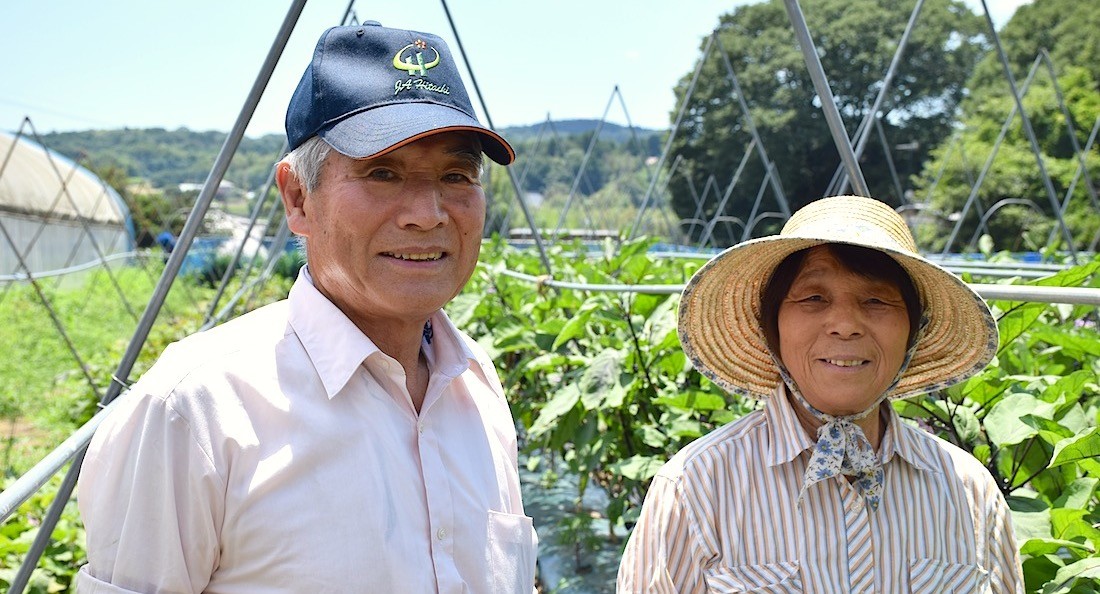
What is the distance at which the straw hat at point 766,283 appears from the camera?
127cm

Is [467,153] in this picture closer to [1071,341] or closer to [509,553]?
[509,553]

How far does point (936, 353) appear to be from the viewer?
56.4 inches

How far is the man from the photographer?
925 mm

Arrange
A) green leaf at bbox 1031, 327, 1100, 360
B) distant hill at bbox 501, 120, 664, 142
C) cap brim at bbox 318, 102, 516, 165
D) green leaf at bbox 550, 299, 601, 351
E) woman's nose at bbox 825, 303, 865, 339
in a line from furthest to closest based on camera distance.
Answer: distant hill at bbox 501, 120, 664, 142 → green leaf at bbox 550, 299, 601, 351 → green leaf at bbox 1031, 327, 1100, 360 → woman's nose at bbox 825, 303, 865, 339 → cap brim at bbox 318, 102, 516, 165

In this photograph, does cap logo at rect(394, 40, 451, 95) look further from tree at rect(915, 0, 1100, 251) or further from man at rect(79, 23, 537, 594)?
tree at rect(915, 0, 1100, 251)

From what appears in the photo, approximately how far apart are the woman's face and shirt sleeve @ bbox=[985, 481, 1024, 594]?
0.24m

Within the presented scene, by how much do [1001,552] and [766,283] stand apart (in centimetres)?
50

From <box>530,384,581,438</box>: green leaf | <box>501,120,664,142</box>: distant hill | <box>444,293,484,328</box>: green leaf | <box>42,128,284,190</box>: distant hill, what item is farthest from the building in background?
<box>42,128,284,190</box>: distant hill

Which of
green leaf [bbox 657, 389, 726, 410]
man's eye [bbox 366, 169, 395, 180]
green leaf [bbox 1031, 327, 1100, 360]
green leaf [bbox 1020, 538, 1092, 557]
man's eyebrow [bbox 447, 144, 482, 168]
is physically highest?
man's eyebrow [bbox 447, 144, 482, 168]

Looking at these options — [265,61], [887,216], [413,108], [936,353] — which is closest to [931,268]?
[887,216]

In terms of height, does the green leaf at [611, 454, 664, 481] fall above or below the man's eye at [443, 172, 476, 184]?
below

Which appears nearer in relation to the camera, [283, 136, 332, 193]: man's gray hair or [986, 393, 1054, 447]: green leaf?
[283, 136, 332, 193]: man's gray hair

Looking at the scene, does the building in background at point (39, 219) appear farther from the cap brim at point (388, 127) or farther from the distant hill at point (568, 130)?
the cap brim at point (388, 127)

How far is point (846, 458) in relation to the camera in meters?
1.26
